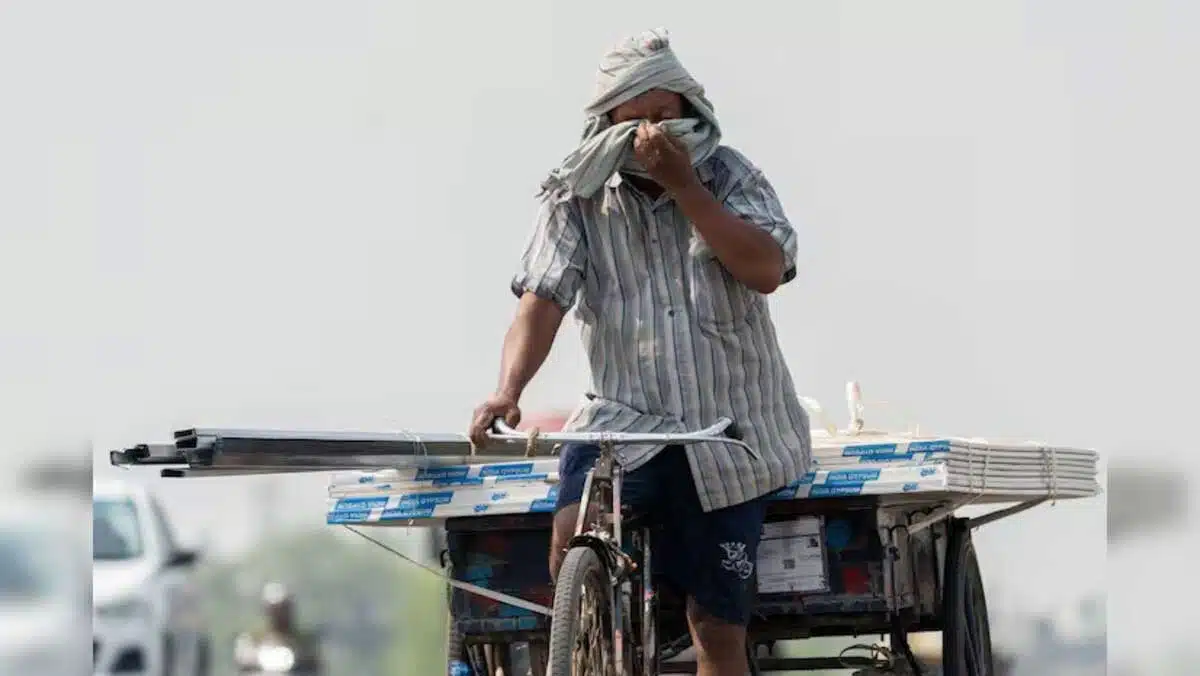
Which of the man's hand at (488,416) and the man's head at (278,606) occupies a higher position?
the man's hand at (488,416)

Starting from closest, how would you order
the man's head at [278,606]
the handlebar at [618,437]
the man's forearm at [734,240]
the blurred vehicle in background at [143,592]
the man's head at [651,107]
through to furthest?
1. the handlebar at [618,437]
2. the man's forearm at [734,240]
3. the man's head at [651,107]
4. the blurred vehicle in background at [143,592]
5. the man's head at [278,606]

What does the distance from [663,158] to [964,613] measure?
7.63 ft

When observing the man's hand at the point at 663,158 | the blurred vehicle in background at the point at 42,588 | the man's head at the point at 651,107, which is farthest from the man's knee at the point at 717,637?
the blurred vehicle in background at the point at 42,588

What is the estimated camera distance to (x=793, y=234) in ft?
25.1

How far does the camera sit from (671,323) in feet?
25.3

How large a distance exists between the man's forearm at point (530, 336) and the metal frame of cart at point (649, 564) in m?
0.21

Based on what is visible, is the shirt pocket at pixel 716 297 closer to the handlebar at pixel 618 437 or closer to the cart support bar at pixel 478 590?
the handlebar at pixel 618 437

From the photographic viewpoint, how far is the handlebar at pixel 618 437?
7082 millimetres

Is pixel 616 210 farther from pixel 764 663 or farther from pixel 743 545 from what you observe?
pixel 764 663

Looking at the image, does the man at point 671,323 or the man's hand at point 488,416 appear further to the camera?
the man at point 671,323

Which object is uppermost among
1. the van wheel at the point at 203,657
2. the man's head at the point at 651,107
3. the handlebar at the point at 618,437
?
the man's head at the point at 651,107

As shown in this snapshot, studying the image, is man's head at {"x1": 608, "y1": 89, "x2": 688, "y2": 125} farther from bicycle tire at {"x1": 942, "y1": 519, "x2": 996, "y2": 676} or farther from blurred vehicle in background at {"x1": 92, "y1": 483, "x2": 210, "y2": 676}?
blurred vehicle in background at {"x1": 92, "y1": 483, "x2": 210, "y2": 676}

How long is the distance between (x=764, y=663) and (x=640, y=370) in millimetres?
1559

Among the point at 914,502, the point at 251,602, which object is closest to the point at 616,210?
the point at 914,502
